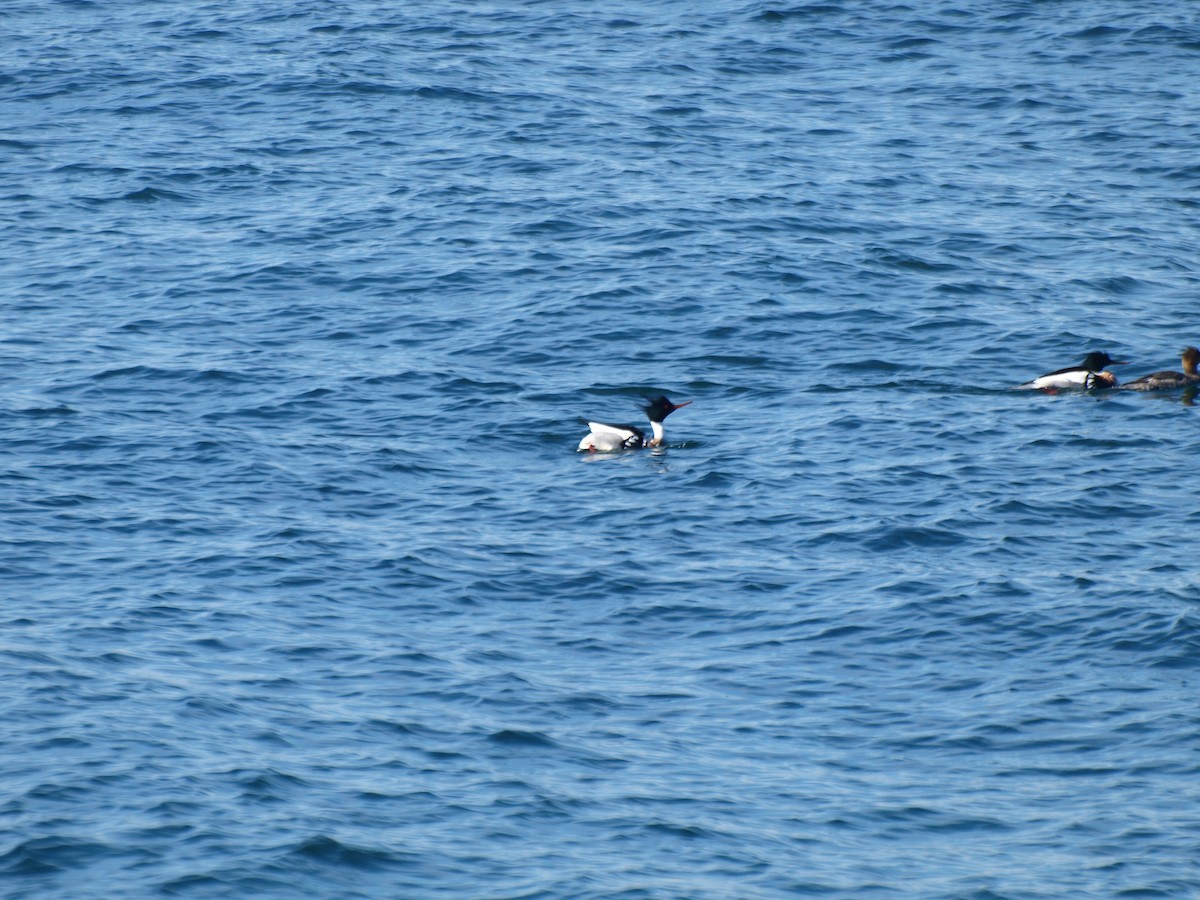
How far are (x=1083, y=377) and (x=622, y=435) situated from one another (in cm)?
683

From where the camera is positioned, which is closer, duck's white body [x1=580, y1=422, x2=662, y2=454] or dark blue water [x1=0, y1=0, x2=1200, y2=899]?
dark blue water [x1=0, y1=0, x2=1200, y2=899]

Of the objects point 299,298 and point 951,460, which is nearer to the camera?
point 951,460

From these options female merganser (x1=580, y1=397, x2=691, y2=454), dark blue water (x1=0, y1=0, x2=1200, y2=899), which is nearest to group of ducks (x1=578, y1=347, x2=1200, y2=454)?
female merganser (x1=580, y1=397, x2=691, y2=454)

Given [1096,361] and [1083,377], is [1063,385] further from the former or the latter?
[1096,361]

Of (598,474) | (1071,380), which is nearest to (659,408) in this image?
(598,474)

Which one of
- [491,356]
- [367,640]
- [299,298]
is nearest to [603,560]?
[367,640]

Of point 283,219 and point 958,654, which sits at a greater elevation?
point 283,219

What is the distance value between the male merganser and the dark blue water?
11.7 inches

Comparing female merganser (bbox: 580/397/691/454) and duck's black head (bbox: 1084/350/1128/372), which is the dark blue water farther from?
duck's black head (bbox: 1084/350/1128/372)

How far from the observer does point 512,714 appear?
15.1 metres

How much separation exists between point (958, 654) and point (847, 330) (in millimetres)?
10412

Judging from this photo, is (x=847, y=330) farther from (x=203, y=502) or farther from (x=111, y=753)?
(x=111, y=753)

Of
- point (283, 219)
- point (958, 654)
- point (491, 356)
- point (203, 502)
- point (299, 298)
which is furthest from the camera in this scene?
point (283, 219)

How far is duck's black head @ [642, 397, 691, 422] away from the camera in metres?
22.3
